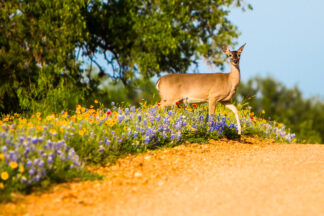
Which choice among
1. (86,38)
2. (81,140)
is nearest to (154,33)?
(86,38)

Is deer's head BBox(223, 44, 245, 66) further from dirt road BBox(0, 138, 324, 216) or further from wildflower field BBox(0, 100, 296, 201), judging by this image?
dirt road BBox(0, 138, 324, 216)

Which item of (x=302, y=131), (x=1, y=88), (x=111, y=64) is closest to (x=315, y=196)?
(x=1, y=88)

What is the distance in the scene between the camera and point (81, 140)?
6.18 metres

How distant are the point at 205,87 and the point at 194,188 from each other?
4.04 m

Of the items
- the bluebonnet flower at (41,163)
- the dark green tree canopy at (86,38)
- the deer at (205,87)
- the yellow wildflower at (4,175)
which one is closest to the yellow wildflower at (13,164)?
the yellow wildflower at (4,175)

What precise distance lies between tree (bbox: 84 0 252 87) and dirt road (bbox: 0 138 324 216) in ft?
26.1

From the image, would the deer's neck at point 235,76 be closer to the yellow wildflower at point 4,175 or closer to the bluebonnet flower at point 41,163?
the bluebonnet flower at point 41,163

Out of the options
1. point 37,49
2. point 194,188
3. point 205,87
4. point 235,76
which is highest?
point 37,49

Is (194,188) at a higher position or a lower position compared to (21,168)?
lower

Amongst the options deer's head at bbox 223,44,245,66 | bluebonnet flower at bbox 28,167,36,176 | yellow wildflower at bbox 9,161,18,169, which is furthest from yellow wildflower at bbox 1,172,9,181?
deer's head at bbox 223,44,245,66

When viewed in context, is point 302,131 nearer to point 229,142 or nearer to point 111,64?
point 111,64

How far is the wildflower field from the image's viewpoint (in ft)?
16.5

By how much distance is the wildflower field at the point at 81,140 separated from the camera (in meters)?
5.02

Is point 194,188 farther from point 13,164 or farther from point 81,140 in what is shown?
point 13,164
